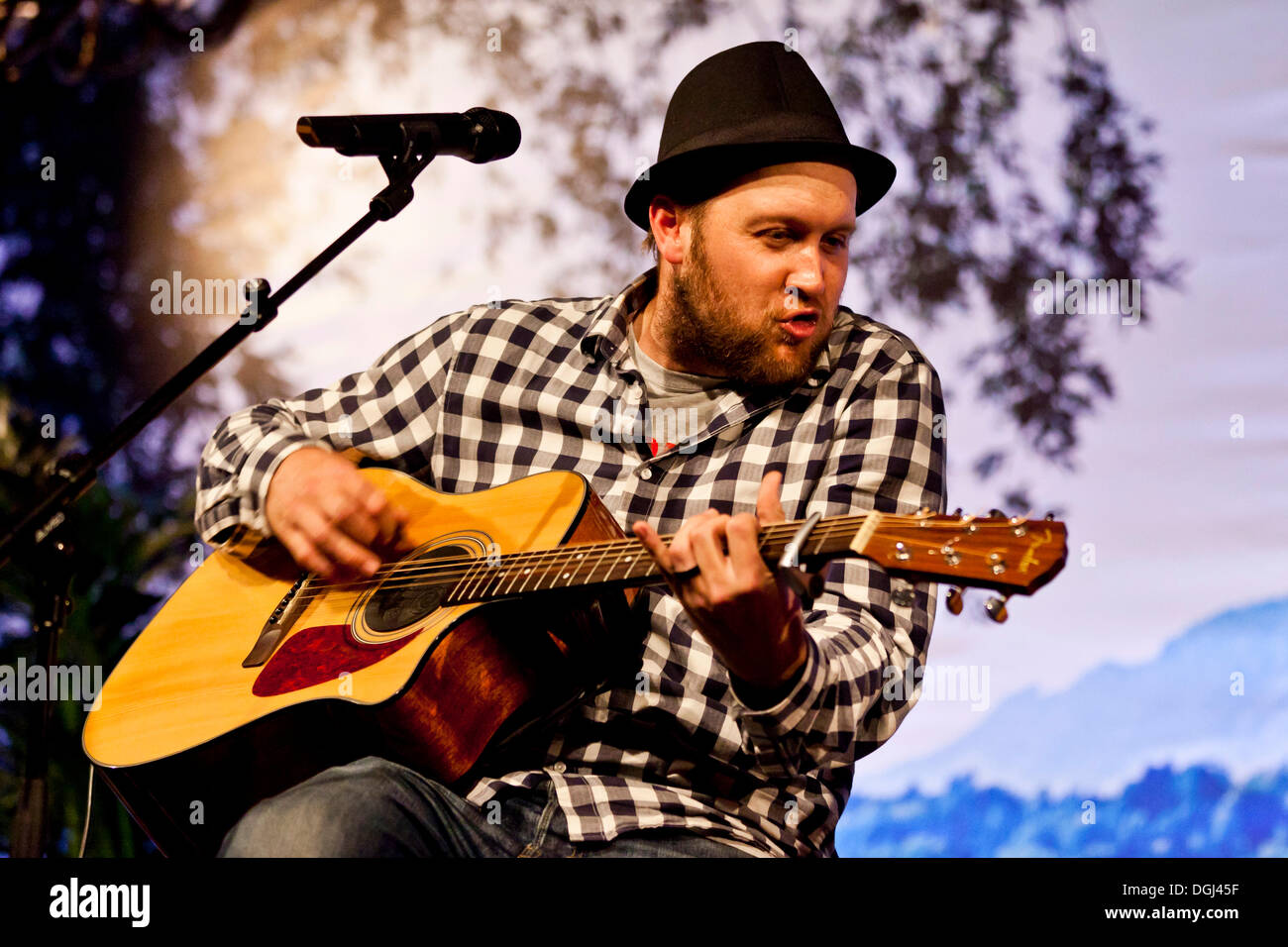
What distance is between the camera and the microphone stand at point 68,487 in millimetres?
1922

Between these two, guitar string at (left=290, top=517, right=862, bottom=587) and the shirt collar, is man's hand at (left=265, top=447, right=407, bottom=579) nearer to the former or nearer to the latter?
guitar string at (left=290, top=517, right=862, bottom=587)

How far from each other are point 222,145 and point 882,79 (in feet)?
7.57

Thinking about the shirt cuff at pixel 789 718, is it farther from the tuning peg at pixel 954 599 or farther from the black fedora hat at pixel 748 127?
the black fedora hat at pixel 748 127

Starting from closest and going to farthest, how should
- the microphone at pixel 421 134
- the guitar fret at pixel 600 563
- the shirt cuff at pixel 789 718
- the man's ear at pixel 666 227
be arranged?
the shirt cuff at pixel 789 718
the guitar fret at pixel 600 563
the microphone at pixel 421 134
the man's ear at pixel 666 227

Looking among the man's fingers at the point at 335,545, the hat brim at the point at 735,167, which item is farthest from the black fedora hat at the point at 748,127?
the man's fingers at the point at 335,545

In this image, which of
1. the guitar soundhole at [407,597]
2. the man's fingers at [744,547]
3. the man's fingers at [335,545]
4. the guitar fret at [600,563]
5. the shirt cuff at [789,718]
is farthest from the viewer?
the man's fingers at [335,545]

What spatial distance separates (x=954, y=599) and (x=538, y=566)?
65 centimetres

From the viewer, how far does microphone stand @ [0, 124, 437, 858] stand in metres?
1.92

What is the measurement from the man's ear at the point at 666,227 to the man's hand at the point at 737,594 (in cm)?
88

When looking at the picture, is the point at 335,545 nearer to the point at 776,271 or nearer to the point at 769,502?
the point at 769,502

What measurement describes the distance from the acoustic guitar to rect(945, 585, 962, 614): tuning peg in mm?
103

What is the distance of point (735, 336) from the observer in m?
2.14

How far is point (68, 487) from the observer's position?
1.92m

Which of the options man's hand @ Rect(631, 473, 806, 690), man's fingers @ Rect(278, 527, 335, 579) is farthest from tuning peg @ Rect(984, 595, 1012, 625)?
man's fingers @ Rect(278, 527, 335, 579)
